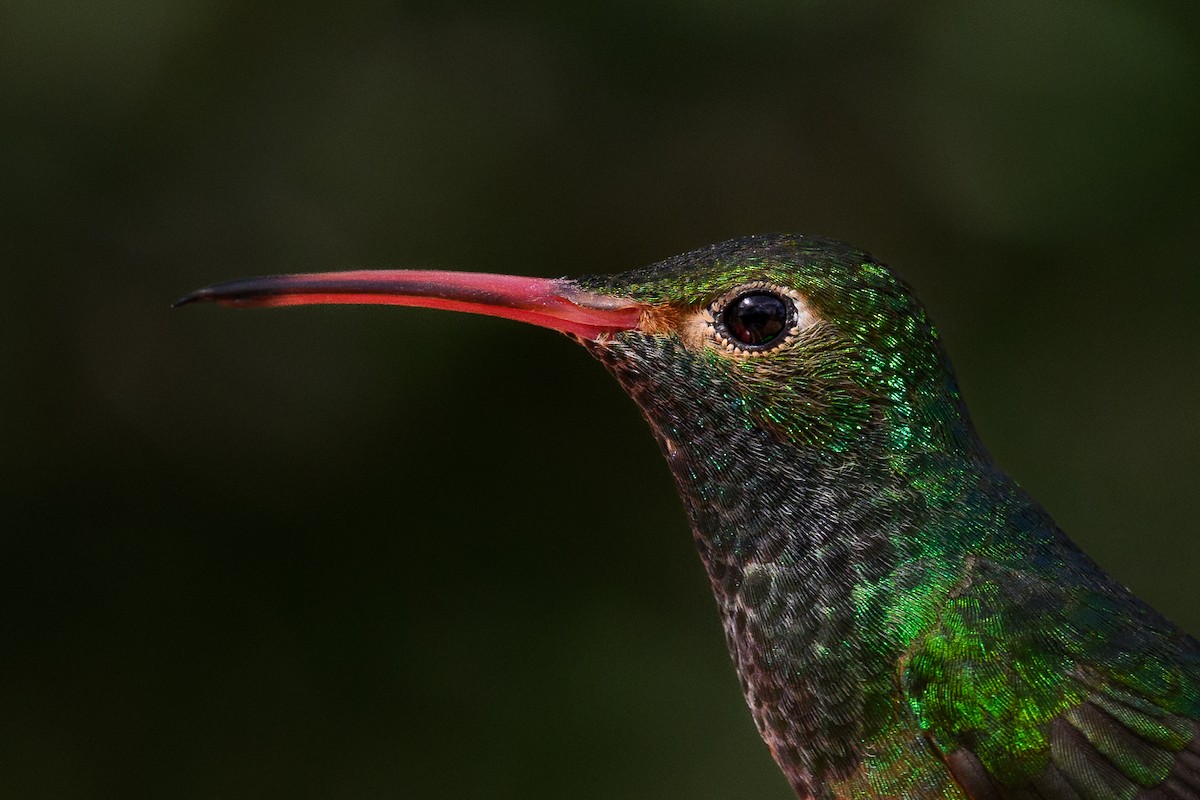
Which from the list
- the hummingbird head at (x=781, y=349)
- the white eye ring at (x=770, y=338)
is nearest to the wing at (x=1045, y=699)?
the hummingbird head at (x=781, y=349)

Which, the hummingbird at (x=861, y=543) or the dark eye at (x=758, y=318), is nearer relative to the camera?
the hummingbird at (x=861, y=543)

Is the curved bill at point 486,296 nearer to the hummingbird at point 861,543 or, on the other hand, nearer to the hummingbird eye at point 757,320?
the hummingbird at point 861,543

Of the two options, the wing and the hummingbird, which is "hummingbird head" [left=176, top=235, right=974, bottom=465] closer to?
the hummingbird

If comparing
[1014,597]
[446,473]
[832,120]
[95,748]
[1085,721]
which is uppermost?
[832,120]

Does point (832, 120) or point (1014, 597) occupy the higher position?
point (832, 120)

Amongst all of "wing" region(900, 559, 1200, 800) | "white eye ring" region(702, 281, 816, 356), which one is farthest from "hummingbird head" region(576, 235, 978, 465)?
"wing" region(900, 559, 1200, 800)

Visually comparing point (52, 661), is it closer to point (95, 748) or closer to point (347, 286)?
point (95, 748)

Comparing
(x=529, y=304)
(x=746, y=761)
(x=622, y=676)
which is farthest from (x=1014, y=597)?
(x=746, y=761)

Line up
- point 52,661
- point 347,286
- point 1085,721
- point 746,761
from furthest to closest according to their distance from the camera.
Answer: point 746,761 → point 52,661 → point 347,286 → point 1085,721
